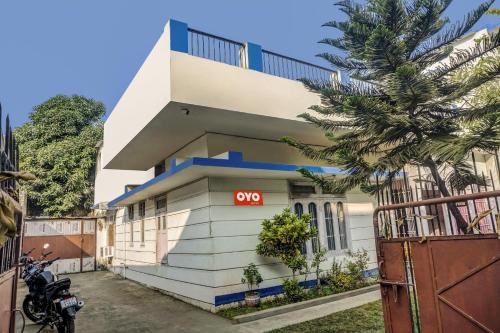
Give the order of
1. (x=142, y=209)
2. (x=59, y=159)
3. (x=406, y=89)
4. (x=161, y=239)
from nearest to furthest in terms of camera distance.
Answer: (x=406, y=89), (x=161, y=239), (x=142, y=209), (x=59, y=159)

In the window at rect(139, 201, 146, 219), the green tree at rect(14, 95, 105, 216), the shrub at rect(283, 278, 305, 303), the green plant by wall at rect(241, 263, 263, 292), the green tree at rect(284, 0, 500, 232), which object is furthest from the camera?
the green tree at rect(14, 95, 105, 216)

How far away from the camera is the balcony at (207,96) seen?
5.79 m

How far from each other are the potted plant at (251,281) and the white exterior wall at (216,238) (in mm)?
136

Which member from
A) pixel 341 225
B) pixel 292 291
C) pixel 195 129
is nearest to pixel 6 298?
pixel 195 129

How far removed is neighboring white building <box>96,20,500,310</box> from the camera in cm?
599

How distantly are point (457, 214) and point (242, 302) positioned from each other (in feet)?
13.3

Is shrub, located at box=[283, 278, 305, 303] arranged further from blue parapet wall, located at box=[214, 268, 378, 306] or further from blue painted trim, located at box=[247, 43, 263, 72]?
blue painted trim, located at box=[247, 43, 263, 72]

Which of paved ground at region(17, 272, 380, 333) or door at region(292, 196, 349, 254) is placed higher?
door at region(292, 196, 349, 254)

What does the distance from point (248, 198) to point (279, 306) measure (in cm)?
218

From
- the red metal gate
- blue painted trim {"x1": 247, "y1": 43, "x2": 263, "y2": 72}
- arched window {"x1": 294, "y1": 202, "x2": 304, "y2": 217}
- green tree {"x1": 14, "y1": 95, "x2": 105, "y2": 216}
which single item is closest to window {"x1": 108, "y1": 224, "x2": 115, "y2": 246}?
green tree {"x1": 14, "y1": 95, "x2": 105, "y2": 216}

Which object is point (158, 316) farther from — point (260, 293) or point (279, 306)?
point (279, 306)

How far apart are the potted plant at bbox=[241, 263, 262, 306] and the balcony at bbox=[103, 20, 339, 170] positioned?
3.03 m

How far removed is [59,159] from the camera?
63.2 feet

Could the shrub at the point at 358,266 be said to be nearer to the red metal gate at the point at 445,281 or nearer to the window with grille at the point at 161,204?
the red metal gate at the point at 445,281
